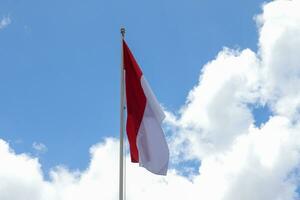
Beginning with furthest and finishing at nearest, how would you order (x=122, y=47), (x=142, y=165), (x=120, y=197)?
(x=122, y=47), (x=142, y=165), (x=120, y=197)

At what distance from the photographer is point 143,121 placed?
26.0m

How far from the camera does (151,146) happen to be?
25203 mm

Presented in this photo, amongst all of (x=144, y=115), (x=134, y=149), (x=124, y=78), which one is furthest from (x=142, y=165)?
(x=124, y=78)

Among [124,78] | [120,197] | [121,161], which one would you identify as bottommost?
[120,197]

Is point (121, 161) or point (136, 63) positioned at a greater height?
point (136, 63)

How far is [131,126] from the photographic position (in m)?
25.9

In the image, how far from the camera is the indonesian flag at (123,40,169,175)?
82.3 ft

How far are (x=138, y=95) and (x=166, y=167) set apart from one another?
3.69m

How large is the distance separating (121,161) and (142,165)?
1607 mm

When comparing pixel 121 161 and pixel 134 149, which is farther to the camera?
pixel 134 149

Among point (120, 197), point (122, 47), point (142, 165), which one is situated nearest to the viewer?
point (120, 197)

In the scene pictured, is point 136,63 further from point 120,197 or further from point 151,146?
point 120,197

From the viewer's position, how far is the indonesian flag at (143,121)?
82.3 feet

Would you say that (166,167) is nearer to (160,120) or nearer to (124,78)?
(160,120)
